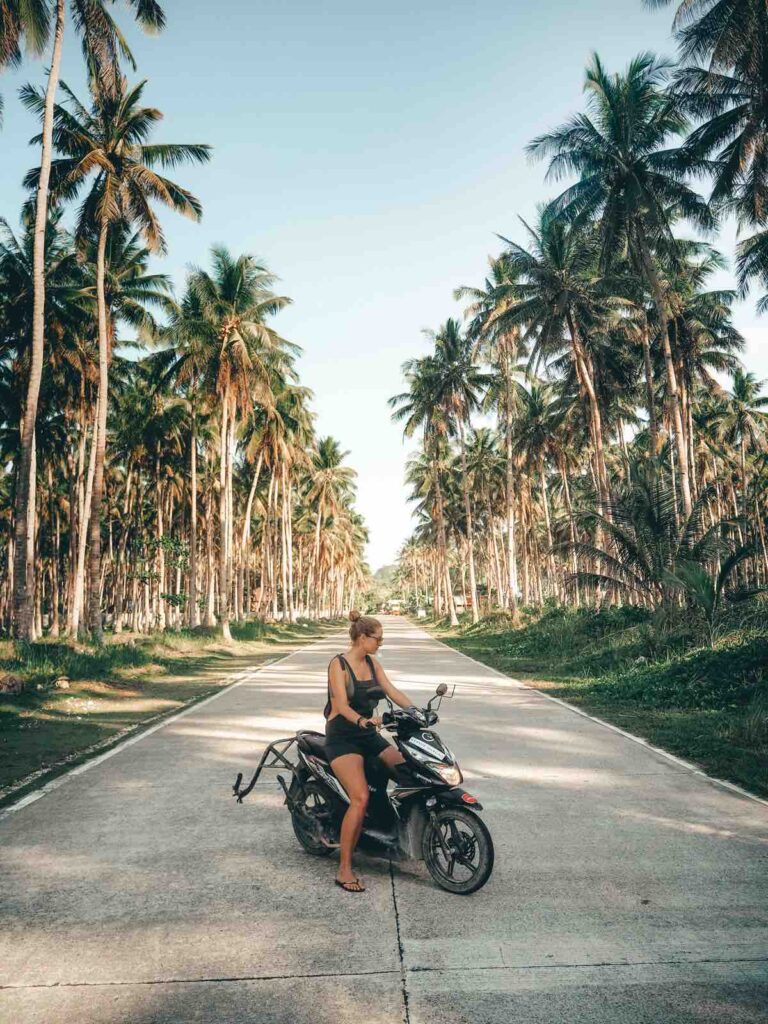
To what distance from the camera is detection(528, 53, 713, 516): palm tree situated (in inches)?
925

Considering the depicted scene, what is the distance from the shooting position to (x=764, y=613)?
14.9 meters

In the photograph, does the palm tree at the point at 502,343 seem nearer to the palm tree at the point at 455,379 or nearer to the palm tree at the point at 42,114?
the palm tree at the point at 455,379

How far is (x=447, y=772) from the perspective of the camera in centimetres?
451

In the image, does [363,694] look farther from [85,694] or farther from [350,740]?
[85,694]

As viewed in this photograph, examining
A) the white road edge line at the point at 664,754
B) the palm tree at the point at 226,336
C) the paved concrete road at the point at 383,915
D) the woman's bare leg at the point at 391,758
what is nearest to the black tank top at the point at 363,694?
the woman's bare leg at the point at 391,758

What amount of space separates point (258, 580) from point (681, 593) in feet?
226

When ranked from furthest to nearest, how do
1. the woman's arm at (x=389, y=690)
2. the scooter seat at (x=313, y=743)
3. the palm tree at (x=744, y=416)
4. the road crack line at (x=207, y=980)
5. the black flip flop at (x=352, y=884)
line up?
1. the palm tree at (x=744, y=416)
2. the scooter seat at (x=313, y=743)
3. the woman's arm at (x=389, y=690)
4. the black flip flop at (x=352, y=884)
5. the road crack line at (x=207, y=980)

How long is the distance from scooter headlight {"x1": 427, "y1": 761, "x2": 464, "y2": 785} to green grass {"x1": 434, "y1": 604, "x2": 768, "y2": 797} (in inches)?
143

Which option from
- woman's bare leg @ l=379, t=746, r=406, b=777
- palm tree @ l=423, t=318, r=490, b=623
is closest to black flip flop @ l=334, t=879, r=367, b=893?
woman's bare leg @ l=379, t=746, r=406, b=777

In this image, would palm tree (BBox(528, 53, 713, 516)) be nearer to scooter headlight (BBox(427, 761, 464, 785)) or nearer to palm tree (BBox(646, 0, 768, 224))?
palm tree (BBox(646, 0, 768, 224))

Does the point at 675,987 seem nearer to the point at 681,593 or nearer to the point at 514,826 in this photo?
the point at 514,826

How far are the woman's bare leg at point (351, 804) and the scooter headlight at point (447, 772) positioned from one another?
0.47 m

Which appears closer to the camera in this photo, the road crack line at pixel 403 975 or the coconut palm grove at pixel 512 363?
the road crack line at pixel 403 975

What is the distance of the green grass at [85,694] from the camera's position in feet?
28.6
